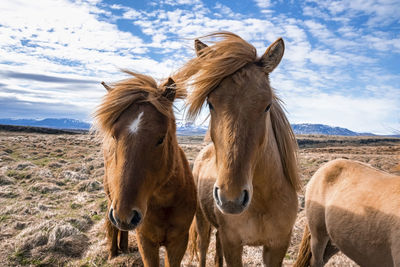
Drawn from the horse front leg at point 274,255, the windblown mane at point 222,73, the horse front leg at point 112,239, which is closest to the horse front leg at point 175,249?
the horse front leg at point 274,255

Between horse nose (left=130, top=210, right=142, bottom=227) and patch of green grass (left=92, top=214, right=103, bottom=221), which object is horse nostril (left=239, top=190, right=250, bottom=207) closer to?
horse nose (left=130, top=210, right=142, bottom=227)

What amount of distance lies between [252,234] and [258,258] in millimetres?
2716

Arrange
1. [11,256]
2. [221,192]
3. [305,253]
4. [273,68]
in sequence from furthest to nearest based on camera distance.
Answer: [11,256]
[305,253]
[273,68]
[221,192]

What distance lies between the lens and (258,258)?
4.88 meters

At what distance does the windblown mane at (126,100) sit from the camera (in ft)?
8.36

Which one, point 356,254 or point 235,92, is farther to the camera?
point 356,254

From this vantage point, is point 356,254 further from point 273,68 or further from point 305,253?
point 273,68

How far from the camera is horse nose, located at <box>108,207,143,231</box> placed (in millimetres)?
2119

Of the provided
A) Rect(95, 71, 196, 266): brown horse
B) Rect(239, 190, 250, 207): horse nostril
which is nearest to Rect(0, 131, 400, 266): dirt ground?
Rect(95, 71, 196, 266): brown horse

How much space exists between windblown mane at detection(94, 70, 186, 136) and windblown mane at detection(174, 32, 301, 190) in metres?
0.24

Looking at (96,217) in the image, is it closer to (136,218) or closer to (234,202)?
(136,218)

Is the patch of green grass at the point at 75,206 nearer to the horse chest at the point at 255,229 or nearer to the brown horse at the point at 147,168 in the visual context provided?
the brown horse at the point at 147,168

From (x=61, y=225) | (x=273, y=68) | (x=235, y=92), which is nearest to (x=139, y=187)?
(x=235, y=92)

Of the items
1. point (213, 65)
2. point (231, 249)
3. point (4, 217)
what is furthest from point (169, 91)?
point (4, 217)
